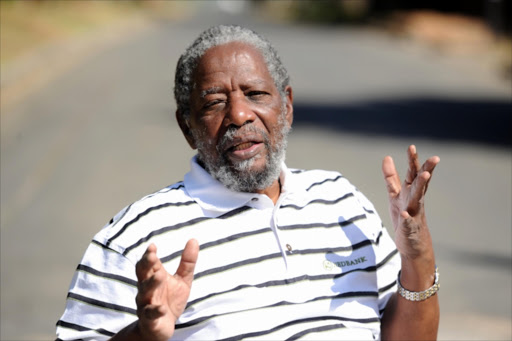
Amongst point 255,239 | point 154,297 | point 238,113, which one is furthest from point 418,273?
point 154,297

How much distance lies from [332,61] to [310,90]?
467cm

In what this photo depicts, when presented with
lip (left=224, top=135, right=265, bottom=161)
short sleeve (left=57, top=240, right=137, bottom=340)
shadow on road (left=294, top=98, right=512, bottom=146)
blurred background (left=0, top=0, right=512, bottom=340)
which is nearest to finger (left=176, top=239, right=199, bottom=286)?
short sleeve (left=57, top=240, right=137, bottom=340)

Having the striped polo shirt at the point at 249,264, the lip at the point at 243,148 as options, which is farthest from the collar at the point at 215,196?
the lip at the point at 243,148

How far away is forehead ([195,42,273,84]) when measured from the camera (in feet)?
9.00

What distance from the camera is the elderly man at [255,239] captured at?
8.07 ft

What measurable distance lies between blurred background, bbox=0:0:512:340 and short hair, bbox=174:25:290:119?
6.73 ft

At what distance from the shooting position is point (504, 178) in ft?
28.8

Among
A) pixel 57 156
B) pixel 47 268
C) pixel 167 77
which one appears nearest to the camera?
pixel 47 268

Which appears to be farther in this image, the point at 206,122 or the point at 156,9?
the point at 156,9

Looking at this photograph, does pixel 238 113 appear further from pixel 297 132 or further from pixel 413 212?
pixel 297 132

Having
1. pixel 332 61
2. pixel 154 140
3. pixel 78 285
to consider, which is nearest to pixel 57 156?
pixel 154 140

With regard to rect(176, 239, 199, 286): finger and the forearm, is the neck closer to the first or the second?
the forearm

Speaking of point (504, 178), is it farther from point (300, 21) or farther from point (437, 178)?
point (300, 21)

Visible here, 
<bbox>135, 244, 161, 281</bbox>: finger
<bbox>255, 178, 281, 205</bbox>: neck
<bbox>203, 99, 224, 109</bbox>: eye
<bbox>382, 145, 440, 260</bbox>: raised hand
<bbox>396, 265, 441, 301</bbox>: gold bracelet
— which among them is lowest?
<bbox>135, 244, 161, 281</bbox>: finger
